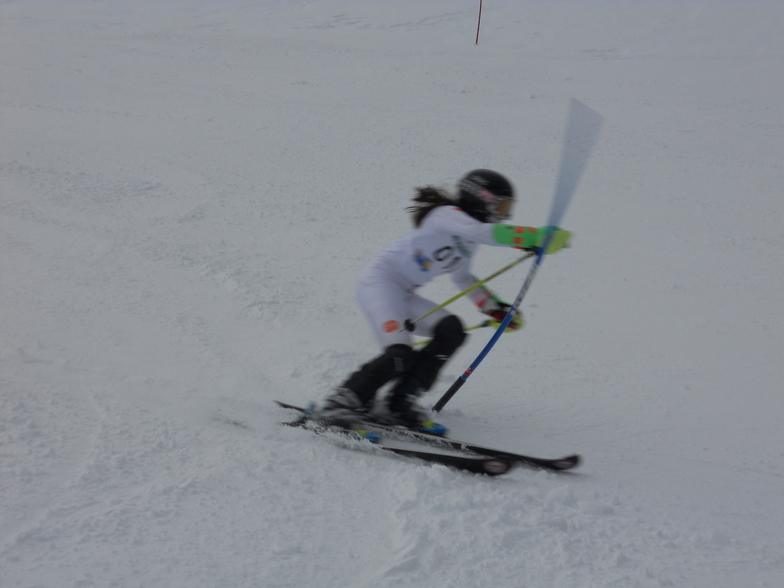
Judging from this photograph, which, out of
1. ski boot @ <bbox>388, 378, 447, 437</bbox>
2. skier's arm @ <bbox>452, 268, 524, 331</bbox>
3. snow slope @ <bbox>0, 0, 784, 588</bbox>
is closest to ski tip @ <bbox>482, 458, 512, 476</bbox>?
snow slope @ <bbox>0, 0, 784, 588</bbox>

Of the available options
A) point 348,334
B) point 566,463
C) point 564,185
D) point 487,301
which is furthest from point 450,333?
point 348,334

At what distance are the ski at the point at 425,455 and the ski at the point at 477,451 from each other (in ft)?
0.12

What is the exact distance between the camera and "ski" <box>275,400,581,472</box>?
3.18 meters

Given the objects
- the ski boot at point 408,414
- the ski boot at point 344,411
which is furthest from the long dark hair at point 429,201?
the ski boot at point 344,411

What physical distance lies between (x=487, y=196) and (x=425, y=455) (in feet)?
4.70

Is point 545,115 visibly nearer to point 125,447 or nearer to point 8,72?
→ point 125,447

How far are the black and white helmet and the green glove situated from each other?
0.24 meters

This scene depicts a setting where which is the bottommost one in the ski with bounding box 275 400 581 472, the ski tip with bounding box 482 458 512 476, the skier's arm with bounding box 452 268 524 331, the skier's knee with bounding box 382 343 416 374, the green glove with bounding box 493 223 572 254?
the ski with bounding box 275 400 581 472

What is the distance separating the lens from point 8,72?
1284 cm

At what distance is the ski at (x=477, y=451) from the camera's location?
3.18m

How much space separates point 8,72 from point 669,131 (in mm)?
13526

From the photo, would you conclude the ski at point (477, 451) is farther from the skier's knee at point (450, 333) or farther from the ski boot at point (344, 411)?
the skier's knee at point (450, 333)

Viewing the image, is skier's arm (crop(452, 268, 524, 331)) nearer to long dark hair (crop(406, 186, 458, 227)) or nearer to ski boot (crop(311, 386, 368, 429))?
long dark hair (crop(406, 186, 458, 227))

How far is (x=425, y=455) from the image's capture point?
10.3ft
